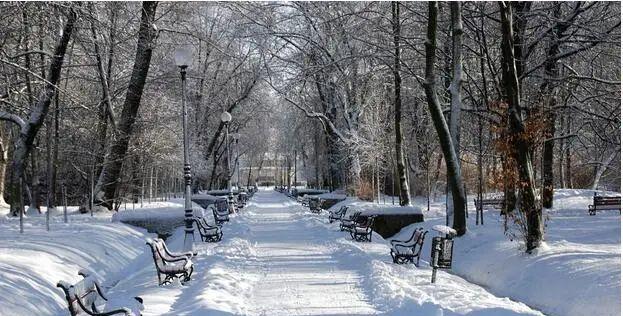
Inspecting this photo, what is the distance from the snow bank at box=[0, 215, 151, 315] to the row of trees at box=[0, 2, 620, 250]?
3.34m

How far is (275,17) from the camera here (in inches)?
→ 1253

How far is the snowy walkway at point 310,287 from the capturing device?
340 inches

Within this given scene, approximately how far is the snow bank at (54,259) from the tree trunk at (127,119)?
4769 mm

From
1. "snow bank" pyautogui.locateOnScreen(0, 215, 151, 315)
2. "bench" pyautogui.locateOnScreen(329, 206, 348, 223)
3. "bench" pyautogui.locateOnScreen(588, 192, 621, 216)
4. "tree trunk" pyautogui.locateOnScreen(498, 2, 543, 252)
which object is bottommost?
"snow bank" pyautogui.locateOnScreen(0, 215, 151, 315)

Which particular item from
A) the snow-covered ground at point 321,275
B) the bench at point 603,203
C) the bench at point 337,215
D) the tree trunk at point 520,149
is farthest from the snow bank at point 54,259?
the bench at point 603,203

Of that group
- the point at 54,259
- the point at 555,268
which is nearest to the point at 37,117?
the point at 54,259

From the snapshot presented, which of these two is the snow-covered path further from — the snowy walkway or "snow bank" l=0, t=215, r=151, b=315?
"snow bank" l=0, t=215, r=151, b=315

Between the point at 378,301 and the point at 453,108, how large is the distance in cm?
974

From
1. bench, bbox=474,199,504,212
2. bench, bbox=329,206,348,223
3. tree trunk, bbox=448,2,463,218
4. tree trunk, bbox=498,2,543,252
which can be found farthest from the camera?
bench, bbox=329,206,348,223

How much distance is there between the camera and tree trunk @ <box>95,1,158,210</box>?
71.1 feet

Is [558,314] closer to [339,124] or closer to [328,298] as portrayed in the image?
[328,298]

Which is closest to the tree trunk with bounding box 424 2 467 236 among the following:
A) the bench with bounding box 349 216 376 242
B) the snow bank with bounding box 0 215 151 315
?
the bench with bounding box 349 216 376 242

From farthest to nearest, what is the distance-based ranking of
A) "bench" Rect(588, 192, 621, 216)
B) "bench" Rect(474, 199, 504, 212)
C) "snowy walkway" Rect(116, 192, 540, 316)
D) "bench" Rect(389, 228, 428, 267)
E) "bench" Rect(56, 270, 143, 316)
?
"bench" Rect(588, 192, 621, 216) < "bench" Rect(474, 199, 504, 212) < "bench" Rect(389, 228, 428, 267) < "snowy walkway" Rect(116, 192, 540, 316) < "bench" Rect(56, 270, 143, 316)

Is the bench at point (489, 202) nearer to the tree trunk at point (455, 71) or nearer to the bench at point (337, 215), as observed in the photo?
the tree trunk at point (455, 71)
